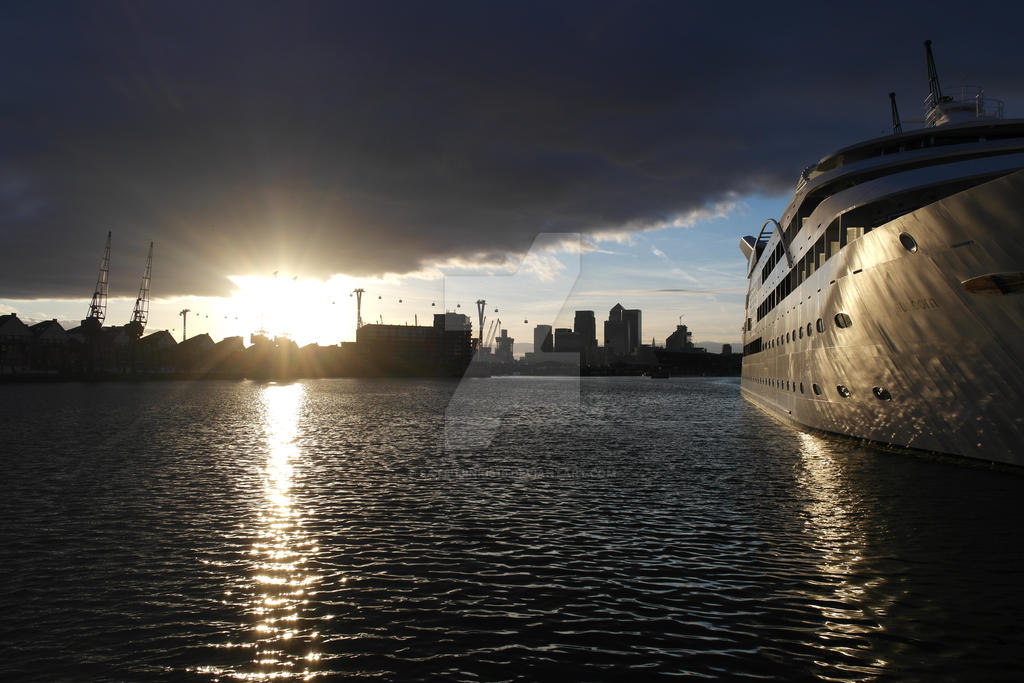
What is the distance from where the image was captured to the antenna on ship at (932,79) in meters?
40.9

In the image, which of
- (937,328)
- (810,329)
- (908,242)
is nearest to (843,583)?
(937,328)

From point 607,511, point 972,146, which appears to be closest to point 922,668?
point 607,511

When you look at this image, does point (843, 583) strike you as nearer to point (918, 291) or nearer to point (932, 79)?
point (918, 291)

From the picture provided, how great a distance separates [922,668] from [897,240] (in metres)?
17.8

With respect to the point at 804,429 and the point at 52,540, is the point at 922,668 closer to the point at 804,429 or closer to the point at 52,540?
the point at 52,540

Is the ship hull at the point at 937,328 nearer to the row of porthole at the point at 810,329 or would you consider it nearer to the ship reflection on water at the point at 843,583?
the row of porthole at the point at 810,329

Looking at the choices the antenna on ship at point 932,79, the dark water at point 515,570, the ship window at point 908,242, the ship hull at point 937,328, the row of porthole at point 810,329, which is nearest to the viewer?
the dark water at point 515,570

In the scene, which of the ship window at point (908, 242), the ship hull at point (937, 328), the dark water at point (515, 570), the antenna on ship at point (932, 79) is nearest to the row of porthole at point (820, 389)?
the ship hull at point (937, 328)

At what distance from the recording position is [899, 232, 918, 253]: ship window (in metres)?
21.9

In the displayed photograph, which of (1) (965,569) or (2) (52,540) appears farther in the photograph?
(2) (52,540)

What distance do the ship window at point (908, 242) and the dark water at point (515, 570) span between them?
26.9 feet

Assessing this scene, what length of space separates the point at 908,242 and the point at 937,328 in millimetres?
3137

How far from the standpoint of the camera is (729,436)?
136 ft

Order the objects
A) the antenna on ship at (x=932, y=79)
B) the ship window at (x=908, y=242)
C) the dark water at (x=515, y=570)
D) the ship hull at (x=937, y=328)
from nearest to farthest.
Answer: the dark water at (x=515, y=570)
the ship hull at (x=937, y=328)
the ship window at (x=908, y=242)
the antenna on ship at (x=932, y=79)
